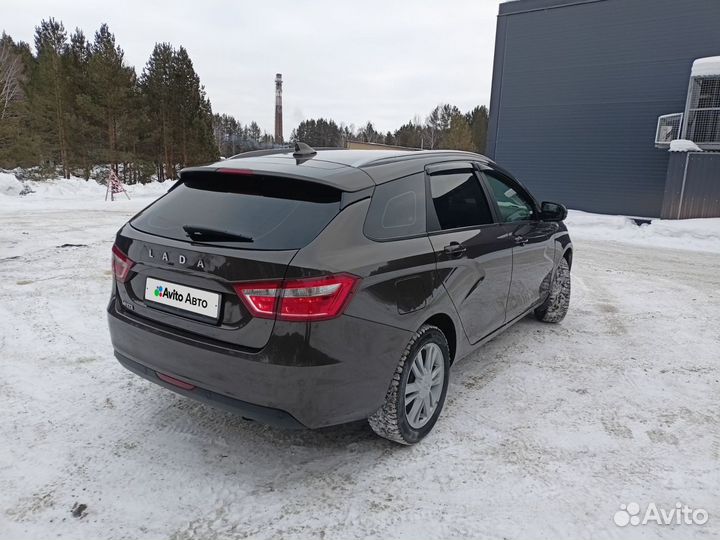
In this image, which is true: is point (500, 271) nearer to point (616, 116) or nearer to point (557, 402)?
point (557, 402)

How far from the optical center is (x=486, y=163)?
3916 millimetres

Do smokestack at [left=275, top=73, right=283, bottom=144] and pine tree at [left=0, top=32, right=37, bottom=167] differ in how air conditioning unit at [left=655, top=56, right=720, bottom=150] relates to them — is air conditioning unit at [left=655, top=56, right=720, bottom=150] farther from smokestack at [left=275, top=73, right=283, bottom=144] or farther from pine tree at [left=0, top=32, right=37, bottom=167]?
smokestack at [left=275, top=73, right=283, bottom=144]

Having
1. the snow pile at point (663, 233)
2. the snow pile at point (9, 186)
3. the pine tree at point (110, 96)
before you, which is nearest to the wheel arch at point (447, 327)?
the snow pile at point (663, 233)

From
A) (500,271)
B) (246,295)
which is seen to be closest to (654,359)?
(500,271)

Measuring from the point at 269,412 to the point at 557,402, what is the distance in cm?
215

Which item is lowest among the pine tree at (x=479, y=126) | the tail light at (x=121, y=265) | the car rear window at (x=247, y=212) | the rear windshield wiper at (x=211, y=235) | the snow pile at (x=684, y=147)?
the tail light at (x=121, y=265)

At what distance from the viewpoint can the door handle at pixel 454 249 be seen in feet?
9.77

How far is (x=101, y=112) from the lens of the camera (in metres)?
28.3

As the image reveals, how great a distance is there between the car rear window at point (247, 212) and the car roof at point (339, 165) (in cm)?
6

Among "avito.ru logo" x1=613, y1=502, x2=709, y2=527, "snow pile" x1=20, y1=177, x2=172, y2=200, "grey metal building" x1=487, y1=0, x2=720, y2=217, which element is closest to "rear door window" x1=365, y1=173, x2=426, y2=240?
"avito.ru logo" x1=613, y1=502, x2=709, y2=527

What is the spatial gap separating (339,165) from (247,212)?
611 millimetres

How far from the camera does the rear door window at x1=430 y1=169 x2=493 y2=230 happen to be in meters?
3.12

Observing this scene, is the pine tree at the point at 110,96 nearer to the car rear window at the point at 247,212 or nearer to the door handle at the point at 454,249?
the car rear window at the point at 247,212

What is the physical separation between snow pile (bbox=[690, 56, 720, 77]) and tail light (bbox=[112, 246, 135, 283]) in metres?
17.8
